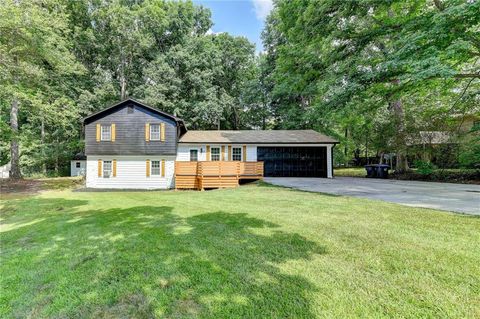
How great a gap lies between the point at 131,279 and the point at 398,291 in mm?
2951

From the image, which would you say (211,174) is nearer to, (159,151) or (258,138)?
(159,151)

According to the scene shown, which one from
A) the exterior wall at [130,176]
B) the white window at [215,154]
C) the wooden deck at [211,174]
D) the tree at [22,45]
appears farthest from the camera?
the white window at [215,154]

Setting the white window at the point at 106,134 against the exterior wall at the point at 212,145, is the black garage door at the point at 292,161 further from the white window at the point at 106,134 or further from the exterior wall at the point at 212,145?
the white window at the point at 106,134

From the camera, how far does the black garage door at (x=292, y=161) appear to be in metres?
17.0

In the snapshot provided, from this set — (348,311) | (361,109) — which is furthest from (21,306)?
(361,109)

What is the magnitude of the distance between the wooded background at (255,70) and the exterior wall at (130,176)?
11.6 feet

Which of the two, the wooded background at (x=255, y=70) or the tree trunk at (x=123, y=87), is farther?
the tree trunk at (x=123, y=87)

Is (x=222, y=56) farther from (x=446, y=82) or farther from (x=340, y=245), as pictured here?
(x=340, y=245)

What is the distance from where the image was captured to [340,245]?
3.56m

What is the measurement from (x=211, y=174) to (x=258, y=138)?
511 centimetres

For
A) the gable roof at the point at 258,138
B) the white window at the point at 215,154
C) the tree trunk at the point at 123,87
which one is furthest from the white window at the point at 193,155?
the tree trunk at the point at 123,87

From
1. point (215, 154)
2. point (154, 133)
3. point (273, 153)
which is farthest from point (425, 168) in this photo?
point (154, 133)

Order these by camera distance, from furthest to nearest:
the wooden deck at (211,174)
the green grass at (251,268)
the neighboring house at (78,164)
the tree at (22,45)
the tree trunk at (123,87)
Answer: the tree trunk at (123,87)
the neighboring house at (78,164)
the wooden deck at (211,174)
the tree at (22,45)
the green grass at (251,268)

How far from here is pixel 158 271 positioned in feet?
9.69
